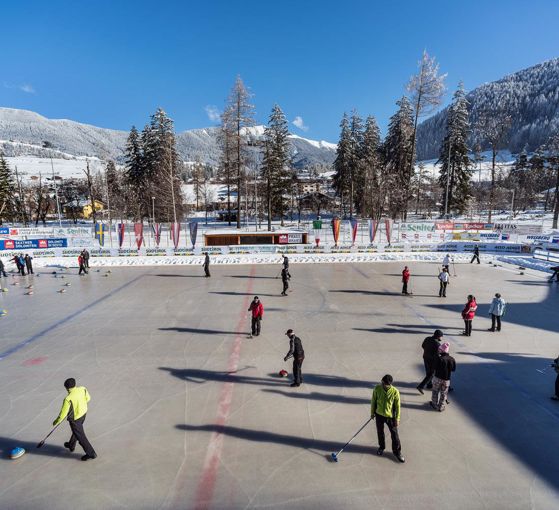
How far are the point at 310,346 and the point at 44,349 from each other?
7907mm

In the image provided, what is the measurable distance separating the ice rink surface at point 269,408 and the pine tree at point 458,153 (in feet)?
125

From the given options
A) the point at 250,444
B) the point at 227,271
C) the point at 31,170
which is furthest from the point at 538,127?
the point at 31,170

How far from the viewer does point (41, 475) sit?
5.14 m

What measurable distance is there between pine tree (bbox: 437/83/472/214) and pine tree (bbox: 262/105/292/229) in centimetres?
2290

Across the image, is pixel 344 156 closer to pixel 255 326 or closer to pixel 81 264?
pixel 81 264

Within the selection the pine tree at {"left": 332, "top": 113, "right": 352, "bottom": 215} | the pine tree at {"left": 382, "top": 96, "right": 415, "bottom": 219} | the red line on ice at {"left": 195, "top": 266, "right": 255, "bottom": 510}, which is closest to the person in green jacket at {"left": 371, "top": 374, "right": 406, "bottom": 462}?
the red line on ice at {"left": 195, "top": 266, "right": 255, "bottom": 510}

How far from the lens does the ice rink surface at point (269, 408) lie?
4.83 meters

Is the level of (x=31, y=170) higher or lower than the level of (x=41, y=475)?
higher

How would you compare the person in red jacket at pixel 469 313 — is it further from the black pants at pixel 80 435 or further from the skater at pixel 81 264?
the skater at pixel 81 264

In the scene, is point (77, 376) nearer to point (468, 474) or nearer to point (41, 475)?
point (41, 475)

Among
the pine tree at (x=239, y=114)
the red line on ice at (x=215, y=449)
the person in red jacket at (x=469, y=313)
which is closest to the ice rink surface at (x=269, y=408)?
the red line on ice at (x=215, y=449)

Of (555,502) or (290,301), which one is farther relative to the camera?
(290,301)

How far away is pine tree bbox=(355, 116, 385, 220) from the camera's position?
1896 inches

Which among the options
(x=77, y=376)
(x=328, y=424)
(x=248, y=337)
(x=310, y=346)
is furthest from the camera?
(x=248, y=337)
